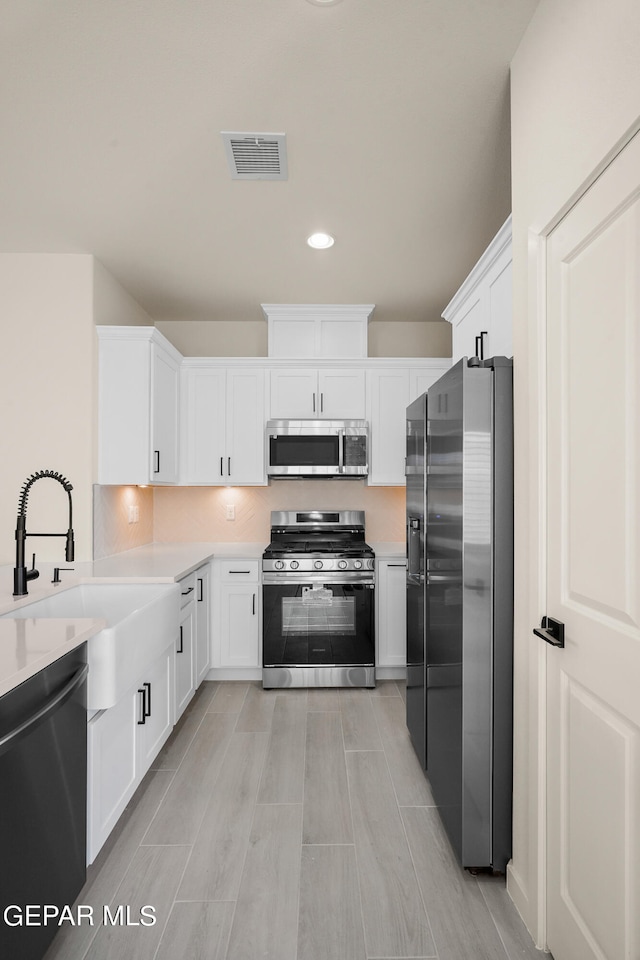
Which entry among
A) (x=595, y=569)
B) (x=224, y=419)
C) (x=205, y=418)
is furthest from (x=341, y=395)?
(x=595, y=569)

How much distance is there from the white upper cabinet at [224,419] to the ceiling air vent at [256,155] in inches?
66.4

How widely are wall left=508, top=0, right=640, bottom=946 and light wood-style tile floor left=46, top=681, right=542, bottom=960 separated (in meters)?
0.32

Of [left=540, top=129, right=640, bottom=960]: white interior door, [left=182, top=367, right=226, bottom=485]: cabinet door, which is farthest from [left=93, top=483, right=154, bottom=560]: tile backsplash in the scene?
[left=540, top=129, right=640, bottom=960]: white interior door

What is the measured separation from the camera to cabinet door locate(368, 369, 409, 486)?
404 centimetres

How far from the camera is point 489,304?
7.45 feet

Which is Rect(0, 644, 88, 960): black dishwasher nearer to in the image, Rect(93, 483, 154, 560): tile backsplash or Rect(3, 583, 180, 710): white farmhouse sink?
Rect(3, 583, 180, 710): white farmhouse sink

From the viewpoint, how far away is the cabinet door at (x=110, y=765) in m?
1.74

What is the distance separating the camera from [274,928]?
5.42ft

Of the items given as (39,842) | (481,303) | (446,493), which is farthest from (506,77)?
(39,842)

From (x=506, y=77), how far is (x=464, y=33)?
0.28 m

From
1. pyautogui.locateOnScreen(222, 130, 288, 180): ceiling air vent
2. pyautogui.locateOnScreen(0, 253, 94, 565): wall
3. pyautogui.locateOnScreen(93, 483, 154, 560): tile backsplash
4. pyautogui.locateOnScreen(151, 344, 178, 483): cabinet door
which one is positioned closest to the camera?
pyautogui.locateOnScreen(222, 130, 288, 180): ceiling air vent

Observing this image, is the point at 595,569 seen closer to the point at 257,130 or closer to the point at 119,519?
the point at 257,130

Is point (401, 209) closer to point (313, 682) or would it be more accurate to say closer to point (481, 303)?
point (481, 303)

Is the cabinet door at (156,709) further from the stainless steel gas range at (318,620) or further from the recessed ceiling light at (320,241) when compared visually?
the recessed ceiling light at (320,241)
